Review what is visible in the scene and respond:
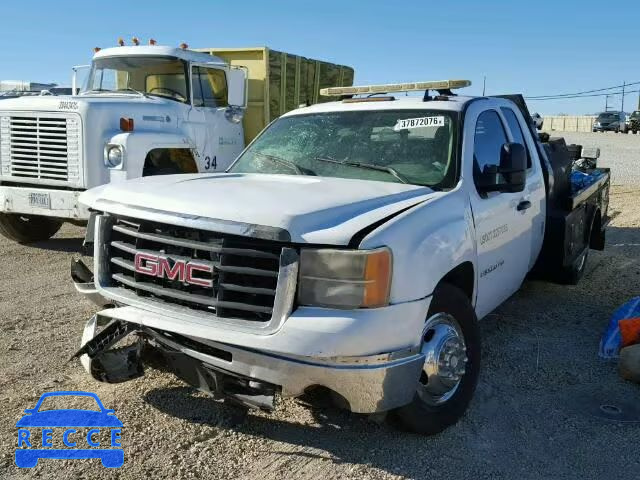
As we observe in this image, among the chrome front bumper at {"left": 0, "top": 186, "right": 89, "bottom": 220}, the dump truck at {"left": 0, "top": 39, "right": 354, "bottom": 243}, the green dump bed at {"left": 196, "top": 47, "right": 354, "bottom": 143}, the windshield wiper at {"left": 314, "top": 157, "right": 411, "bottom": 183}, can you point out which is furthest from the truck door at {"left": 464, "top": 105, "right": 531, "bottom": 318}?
the green dump bed at {"left": 196, "top": 47, "right": 354, "bottom": 143}

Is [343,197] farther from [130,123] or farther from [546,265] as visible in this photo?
[130,123]

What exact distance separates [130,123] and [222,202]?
14.7 ft

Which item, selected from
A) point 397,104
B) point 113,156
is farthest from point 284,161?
point 113,156

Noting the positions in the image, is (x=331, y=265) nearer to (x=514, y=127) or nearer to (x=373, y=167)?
(x=373, y=167)

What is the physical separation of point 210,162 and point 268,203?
5.38 m

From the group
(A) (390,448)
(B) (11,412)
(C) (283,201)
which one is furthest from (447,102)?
(B) (11,412)

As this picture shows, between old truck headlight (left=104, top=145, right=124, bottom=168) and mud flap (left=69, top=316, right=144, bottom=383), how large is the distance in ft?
12.6

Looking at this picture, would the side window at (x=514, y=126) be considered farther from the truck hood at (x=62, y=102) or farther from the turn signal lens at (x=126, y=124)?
the truck hood at (x=62, y=102)

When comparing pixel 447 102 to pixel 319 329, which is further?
pixel 447 102

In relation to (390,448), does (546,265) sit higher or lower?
higher

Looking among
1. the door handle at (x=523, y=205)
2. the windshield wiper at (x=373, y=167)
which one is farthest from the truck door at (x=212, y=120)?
the door handle at (x=523, y=205)

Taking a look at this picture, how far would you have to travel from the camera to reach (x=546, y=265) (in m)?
5.35

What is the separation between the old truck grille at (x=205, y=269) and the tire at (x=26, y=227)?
5.12m

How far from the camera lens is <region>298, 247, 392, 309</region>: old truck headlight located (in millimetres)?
2883
